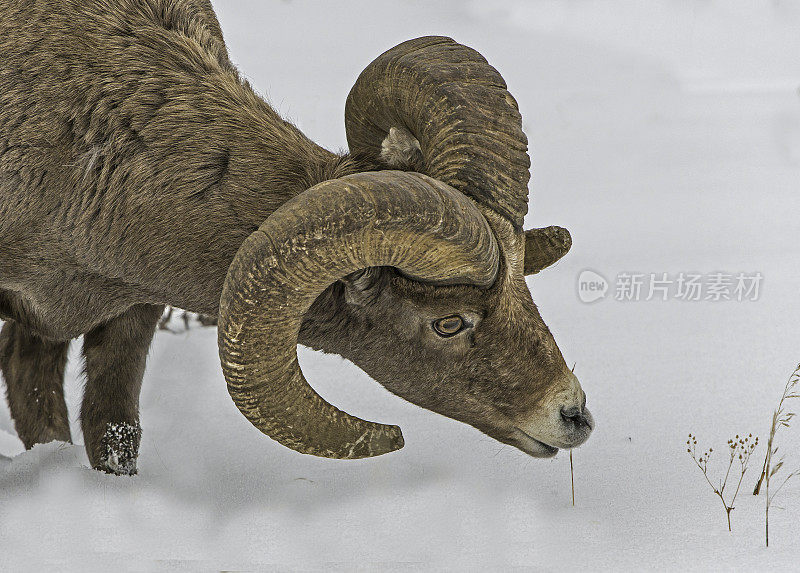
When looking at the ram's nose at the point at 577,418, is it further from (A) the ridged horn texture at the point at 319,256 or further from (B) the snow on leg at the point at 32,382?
(B) the snow on leg at the point at 32,382

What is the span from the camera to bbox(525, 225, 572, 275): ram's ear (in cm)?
491

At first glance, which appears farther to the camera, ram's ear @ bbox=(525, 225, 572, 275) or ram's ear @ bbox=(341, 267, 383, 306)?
ram's ear @ bbox=(525, 225, 572, 275)

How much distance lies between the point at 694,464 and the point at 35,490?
3.40 metres

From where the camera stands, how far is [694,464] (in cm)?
564

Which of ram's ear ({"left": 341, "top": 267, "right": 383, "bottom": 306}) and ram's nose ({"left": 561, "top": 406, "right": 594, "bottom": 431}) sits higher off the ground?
ram's ear ({"left": 341, "top": 267, "right": 383, "bottom": 306})

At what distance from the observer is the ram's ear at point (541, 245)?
16.1 ft

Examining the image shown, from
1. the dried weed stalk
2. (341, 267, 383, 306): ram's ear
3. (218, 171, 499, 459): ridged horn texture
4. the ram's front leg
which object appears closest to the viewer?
(218, 171, 499, 459): ridged horn texture

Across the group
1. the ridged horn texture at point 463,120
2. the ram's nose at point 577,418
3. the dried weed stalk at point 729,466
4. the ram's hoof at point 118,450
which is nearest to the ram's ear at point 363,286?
the ridged horn texture at point 463,120

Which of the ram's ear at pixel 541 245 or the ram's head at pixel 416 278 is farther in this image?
the ram's ear at pixel 541 245

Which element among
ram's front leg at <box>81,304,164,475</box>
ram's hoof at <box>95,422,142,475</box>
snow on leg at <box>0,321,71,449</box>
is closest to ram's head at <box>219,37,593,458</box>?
ram's front leg at <box>81,304,164,475</box>

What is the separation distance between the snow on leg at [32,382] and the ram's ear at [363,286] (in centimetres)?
259

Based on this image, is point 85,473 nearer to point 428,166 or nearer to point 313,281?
point 313,281

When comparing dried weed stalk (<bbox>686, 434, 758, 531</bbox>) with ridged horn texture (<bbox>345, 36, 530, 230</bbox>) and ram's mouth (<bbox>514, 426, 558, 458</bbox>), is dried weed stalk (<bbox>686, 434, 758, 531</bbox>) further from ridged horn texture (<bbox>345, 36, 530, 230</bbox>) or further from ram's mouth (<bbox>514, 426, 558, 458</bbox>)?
ridged horn texture (<bbox>345, 36, 530, 230</bbox>)

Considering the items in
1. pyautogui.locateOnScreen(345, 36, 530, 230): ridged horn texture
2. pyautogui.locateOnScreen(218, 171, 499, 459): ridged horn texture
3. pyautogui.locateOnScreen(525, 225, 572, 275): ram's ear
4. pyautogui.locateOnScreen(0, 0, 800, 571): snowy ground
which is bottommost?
pyautogui.locateOnScreen(0, 0, 800, 571): snowy ground
